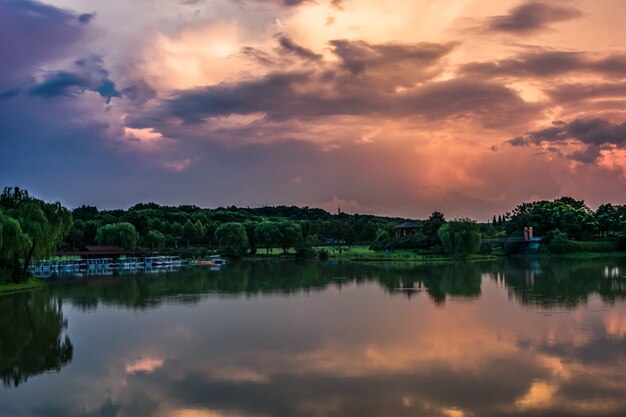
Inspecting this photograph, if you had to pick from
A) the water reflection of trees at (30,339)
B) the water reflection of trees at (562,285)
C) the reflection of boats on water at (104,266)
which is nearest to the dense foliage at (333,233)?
the reflection of boats on water at (104,266)

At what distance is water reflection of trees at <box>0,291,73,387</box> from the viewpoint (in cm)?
1902

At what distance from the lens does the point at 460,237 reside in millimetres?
70625

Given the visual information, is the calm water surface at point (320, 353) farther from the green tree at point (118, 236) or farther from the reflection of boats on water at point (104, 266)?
the green tree at point (118, 236)

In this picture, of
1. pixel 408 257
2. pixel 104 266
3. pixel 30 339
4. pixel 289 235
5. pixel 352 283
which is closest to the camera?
pixel 30 339

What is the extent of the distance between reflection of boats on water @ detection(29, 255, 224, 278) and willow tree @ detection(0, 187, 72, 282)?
15.5 metres

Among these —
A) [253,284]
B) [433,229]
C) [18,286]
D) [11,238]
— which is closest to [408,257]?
[433,229]

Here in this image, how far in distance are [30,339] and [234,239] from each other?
62.9 meters

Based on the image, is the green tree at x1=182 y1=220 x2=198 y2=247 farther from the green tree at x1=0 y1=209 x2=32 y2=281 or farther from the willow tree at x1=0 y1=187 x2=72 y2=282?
the green tree at x1=0 y1=209 x2=32 y2=281

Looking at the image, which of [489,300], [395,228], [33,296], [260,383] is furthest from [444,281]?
[395,228]

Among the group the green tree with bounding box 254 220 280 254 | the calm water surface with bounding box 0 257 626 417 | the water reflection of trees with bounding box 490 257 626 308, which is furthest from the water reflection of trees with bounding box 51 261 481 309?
the green tree with bounding box 254 220 280 254

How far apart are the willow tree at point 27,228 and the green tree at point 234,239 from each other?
40.4 metres

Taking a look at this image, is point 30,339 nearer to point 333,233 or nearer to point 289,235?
point 289,235

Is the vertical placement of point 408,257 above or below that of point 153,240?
below

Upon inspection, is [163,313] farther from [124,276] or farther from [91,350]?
[124,276]
